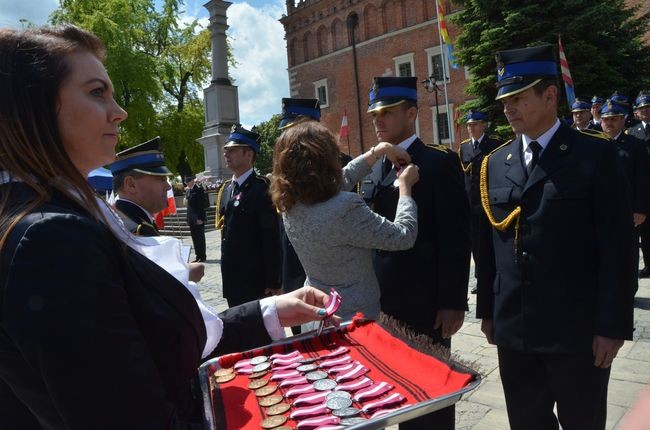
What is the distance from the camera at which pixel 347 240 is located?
101 inches

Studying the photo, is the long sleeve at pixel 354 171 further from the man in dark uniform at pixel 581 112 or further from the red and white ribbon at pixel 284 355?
the man in dark uniform at pixel 581 112

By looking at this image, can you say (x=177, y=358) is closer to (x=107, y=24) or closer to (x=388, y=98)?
(x=388, y=98)

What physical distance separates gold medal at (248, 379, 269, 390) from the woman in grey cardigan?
1206 millimetres

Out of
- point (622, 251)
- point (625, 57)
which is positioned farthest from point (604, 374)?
point (625, 57)

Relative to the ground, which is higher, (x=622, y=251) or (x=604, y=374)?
(x=622, y=251)

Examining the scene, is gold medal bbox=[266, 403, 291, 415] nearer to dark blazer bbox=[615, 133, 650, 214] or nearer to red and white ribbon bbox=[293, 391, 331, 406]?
A: red and white ribbon bbox=[293, 391, 331, 406]

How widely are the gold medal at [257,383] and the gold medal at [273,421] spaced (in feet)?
0.58

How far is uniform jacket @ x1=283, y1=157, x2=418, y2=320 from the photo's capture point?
2531 mm

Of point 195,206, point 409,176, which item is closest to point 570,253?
point 409,176

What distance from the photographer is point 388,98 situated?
127 inches

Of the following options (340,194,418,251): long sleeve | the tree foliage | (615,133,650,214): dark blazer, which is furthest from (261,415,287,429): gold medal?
the tree foliage

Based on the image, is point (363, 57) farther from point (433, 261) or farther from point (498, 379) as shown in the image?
point (433, 261)

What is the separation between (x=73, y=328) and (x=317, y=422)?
0.61m

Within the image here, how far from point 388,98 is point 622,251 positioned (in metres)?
1.64
